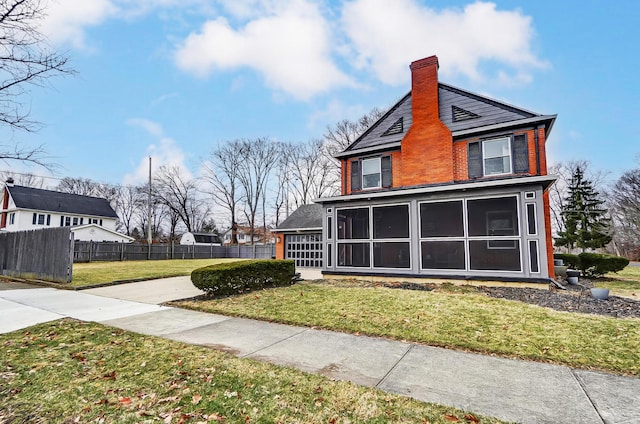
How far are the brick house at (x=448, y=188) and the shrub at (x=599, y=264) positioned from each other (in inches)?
134

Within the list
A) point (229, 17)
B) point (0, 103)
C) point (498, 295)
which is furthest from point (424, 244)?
point (0, 103)

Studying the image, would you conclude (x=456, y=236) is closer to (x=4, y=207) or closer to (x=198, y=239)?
(x=198, y=239)

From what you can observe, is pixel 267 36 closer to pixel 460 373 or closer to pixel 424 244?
pixel 424 244

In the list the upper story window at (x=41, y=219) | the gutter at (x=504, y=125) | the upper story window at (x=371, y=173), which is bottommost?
the upper story window at (x=41, y=219)

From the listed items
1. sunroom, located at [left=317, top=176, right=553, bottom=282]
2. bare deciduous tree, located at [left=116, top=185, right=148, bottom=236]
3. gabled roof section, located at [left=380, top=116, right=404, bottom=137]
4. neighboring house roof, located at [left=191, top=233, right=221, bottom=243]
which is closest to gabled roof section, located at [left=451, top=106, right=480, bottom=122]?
gabled roof section, located at [left=380, top=116, right=404, bottom=137]

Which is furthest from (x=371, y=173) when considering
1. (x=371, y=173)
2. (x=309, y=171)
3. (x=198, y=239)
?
(x=198, y=239)

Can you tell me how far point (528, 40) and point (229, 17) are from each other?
1135cm

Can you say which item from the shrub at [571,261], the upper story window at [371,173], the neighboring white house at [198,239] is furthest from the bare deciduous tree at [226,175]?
the shrub at [571,261]

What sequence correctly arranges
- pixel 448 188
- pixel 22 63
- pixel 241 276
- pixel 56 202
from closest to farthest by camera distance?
pixel 22 63 < pixel 241 276 < pixel 448 188 < pixel 56 202

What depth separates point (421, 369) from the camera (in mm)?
3906

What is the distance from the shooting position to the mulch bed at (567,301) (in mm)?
6750

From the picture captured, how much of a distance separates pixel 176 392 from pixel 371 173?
12085mm

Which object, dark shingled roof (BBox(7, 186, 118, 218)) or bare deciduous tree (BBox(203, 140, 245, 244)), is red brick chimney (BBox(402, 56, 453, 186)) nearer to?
bare deciduous tree (BBox(203, 140, 245, 244))

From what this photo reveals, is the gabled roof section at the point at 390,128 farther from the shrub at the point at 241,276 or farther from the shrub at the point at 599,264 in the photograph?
the shrub at the point at 599,264
